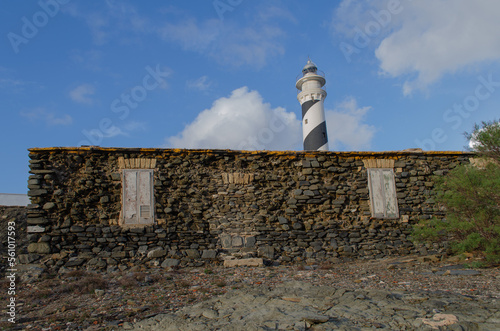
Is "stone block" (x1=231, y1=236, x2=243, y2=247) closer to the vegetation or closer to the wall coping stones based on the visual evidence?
the wall coping stones

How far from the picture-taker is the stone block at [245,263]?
28.6 feet

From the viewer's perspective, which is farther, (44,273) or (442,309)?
(44,273)

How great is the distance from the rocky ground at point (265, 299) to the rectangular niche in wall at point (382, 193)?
204 cm

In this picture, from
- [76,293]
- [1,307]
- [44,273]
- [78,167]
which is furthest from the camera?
[78,167]

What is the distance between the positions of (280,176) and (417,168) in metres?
4.04

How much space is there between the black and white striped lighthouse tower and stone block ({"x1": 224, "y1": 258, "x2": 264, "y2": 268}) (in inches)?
415

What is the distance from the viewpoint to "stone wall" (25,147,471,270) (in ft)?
28.7

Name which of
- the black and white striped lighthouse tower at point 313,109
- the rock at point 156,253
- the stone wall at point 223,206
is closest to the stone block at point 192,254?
the stone wall at point 223,206

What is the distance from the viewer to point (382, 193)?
10148 millimetres

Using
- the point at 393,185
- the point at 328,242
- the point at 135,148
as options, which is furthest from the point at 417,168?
the point at 135,148

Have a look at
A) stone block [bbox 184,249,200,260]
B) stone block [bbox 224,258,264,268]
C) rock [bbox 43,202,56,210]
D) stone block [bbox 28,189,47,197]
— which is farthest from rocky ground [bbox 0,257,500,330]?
stone block [bbox 28,189,47,197]

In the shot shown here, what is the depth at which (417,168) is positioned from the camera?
10.5 metres

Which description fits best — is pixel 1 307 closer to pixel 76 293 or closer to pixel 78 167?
pixel 76 293

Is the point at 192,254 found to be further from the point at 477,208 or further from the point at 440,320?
the point at 477,208
